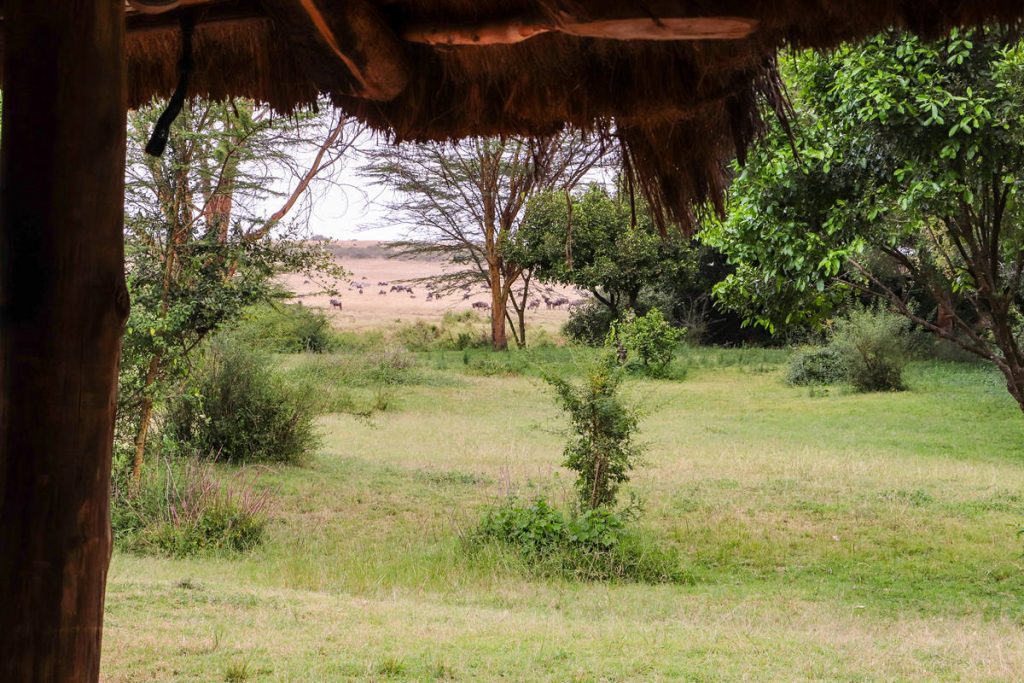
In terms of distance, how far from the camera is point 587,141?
12.1 ft

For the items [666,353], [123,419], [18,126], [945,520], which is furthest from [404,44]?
[666,353]

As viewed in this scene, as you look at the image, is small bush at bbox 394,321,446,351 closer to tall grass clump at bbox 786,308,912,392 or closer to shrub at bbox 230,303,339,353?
shrub at bbox 230,303,339,353

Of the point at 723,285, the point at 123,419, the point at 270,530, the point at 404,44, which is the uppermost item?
the point at 404,44

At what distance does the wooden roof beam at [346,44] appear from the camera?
2811 millimetres

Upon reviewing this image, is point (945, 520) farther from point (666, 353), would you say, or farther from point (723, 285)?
point (666, 353)

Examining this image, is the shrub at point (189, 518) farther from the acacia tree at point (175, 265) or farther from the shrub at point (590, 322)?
the shrub at point (590, 322)

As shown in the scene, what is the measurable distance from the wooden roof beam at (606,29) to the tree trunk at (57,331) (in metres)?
1.18

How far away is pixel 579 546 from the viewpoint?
691 cm

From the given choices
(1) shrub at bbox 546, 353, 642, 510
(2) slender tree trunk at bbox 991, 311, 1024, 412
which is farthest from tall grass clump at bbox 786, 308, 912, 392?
(1) shrub at bbox 546, 353, 642, 510

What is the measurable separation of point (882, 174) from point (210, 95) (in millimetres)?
4827

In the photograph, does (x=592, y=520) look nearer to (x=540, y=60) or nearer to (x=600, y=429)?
(x=600, y=429)

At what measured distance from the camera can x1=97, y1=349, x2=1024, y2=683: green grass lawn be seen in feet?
12.6

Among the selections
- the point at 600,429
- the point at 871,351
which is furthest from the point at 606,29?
the point at 871,351

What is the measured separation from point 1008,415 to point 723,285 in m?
9.51
